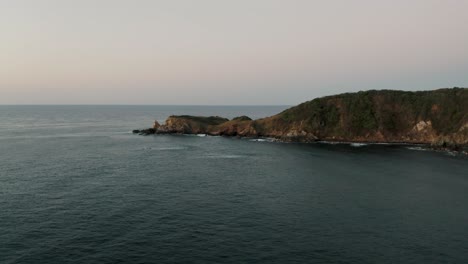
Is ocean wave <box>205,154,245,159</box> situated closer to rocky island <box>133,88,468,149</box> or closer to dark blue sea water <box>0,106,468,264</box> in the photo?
dark blue sea water <box>0,106,468,264</box>

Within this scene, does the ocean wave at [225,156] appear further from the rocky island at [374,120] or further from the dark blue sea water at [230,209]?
the rocky island at [374,120]

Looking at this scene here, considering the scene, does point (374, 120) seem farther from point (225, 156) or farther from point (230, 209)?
point (230, 209)

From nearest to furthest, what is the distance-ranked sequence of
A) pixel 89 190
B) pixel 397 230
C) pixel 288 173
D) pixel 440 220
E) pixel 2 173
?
pixel 397 230, pixel 440 220, pixel 89 190, pixel 2 173, pixel 288 173

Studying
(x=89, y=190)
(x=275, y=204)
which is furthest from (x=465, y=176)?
(x=89, y=190)

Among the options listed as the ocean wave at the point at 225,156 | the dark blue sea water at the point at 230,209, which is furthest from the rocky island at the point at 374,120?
the ocean wave at the point at 225,156

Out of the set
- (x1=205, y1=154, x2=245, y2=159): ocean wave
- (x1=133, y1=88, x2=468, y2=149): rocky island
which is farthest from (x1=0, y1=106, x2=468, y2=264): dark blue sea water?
(x1=133, y1=88, x2=468, y2=149): rocky island

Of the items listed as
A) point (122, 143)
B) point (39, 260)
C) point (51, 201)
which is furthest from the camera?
point (122, 143)

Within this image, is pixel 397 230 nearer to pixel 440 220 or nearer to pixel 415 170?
pixel 440 220
